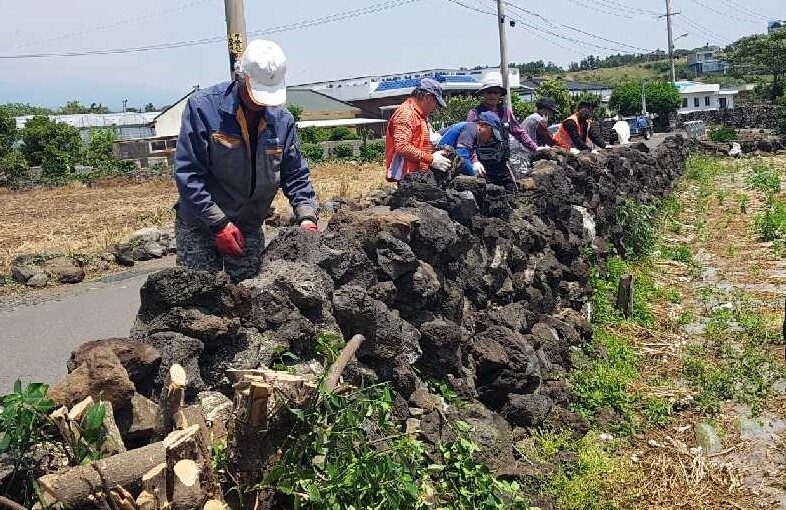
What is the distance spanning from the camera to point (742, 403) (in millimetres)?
7359

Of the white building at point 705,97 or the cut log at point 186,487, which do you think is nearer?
the cut log at point 186,487

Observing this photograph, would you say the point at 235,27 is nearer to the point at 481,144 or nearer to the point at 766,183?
the point at 481,144

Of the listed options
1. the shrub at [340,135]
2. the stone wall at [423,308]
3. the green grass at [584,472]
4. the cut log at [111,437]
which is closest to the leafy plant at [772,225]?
the stone wall at [423,308]

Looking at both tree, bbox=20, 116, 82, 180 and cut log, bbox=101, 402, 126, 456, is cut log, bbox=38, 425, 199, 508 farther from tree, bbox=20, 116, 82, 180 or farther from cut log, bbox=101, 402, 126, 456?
tree, bbox=20, 116, 82, 180

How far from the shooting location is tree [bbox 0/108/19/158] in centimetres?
4247

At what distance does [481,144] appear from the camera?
9.41m

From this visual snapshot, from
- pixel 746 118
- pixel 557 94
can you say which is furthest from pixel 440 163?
pixel 746 118

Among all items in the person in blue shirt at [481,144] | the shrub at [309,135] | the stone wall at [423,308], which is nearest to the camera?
the stone wall at [423,308]

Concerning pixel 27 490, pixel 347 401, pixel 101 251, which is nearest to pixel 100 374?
pixel 27 490

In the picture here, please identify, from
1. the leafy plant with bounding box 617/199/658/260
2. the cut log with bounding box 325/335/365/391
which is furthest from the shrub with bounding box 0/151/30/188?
the cut log with bounding box 325/335/365/391

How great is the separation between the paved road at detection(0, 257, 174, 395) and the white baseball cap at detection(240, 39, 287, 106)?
3203 millimetres

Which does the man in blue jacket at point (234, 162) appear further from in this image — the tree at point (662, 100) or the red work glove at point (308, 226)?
the tree at point (662, 100)

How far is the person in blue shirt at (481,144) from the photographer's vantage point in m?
9.04

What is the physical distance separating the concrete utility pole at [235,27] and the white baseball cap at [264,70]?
473 centimetres
